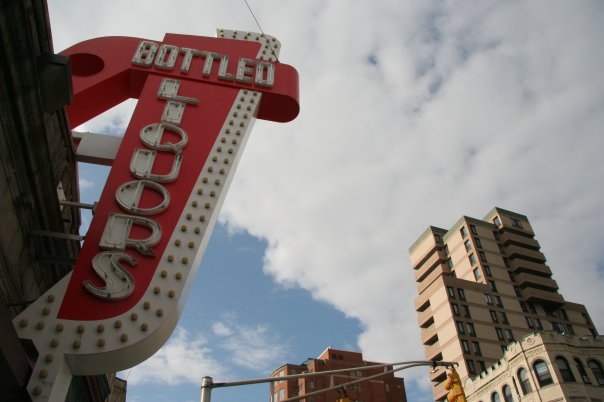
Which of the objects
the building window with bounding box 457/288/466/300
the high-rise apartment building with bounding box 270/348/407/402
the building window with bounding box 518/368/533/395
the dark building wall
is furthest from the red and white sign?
the high-rise apartment building with bounding box 270/348/407/402

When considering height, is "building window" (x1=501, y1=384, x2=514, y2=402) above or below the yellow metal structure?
above

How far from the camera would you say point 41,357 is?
445 cm

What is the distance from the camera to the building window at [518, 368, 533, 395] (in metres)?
34.2

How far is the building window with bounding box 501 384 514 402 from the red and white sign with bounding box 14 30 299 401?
112 feet

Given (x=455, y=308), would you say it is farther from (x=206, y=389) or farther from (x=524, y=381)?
(x=206, y=389)

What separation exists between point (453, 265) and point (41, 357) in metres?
63.9

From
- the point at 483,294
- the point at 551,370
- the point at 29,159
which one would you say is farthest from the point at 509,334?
the point at 29,159

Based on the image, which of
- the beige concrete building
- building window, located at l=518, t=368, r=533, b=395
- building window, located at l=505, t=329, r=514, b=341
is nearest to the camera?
the beige concrete building

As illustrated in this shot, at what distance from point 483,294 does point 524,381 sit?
2118cm

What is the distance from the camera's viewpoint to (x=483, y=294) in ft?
181

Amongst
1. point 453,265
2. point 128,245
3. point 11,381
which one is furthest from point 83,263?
point 453,265

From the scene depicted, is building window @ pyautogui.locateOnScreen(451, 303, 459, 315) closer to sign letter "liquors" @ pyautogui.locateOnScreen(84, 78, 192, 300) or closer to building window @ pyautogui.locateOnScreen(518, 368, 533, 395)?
building window @ pyautogui.locateOnScreen(518, 368, 533, 395)

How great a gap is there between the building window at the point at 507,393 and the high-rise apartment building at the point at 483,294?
8603 mm

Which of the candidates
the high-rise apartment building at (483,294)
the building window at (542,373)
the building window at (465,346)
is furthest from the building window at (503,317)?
the building window at (542,373)
